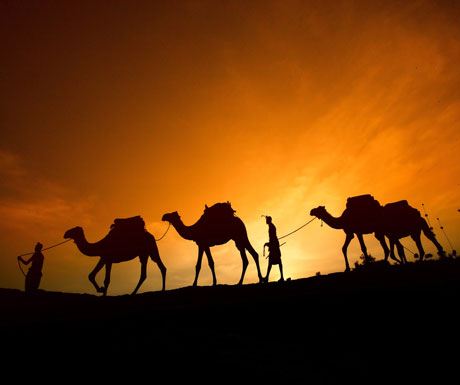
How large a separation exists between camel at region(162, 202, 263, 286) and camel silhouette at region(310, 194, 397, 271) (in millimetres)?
4310

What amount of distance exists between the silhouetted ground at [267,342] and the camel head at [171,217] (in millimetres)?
7578

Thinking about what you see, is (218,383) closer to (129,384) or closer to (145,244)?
(129,384)

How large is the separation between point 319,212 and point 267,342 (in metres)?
11.7

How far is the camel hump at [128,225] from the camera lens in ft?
40.4

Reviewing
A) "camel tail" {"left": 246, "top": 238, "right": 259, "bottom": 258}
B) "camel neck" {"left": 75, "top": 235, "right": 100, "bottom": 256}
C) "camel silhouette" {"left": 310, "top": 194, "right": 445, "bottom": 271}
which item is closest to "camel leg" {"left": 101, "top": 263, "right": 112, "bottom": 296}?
"camel neck" {"left": 75, "top": 235, "right": 100, "bottom": 256}

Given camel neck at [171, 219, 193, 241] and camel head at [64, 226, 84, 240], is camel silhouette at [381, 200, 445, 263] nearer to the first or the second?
camel neck at [171, 219, 193, 241]

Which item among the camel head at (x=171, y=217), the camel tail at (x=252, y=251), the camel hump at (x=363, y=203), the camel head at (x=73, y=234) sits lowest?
the camel tail at (x=252, y=251)

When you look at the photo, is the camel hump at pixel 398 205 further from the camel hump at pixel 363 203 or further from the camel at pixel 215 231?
the camel at pixel 215 231

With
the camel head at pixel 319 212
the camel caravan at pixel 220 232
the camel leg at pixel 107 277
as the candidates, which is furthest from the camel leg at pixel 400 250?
the camel leg at pixel 107 277

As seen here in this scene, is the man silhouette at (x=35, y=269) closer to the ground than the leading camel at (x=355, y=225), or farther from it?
closer to the ground

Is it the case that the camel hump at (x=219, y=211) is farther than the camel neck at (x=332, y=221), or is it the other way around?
the camel neck at (x=332, y=221)

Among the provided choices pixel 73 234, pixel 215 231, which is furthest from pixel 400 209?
pixel 73 234

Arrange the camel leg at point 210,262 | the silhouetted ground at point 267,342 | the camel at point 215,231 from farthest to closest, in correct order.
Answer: the camel at point 215,231 < the camel leg at point 210,262 < the silhouetted ground at point 267,342

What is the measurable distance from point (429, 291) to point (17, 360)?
636cm
